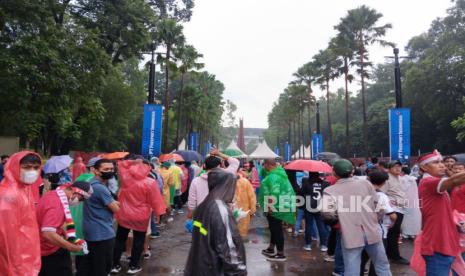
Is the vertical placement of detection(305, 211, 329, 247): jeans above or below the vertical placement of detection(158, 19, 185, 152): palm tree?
below

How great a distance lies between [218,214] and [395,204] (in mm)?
5112

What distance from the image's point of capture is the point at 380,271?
4.45 m

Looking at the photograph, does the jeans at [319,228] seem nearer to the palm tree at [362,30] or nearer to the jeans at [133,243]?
the jeans at [133,243]

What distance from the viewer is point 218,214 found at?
2596mm

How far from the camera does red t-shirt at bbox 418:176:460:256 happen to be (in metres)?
3.75

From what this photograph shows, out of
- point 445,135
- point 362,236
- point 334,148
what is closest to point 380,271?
point 362,236

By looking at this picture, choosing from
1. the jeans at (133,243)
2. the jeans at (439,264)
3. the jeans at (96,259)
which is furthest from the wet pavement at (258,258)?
the jeans at (439,264)

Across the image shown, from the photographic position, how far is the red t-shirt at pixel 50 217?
3.18 meters

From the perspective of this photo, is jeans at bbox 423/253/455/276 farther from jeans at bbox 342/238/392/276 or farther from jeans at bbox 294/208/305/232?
jeans at bbox 294/208/305/232

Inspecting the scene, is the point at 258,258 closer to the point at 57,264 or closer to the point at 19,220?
the point at 57,264

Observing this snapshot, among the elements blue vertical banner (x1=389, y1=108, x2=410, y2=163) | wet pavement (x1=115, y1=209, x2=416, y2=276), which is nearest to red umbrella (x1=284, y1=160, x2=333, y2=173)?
wet pavement (x1=115, y1=209, x2=416, y2=276)

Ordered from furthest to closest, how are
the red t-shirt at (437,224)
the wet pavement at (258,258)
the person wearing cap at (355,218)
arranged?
the wet pavement at (258,258) < the person wearing cap at (355,218) < the red t-shirt at (437,224)

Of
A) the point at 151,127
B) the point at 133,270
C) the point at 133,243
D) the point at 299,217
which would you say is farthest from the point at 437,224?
the point at 151,127

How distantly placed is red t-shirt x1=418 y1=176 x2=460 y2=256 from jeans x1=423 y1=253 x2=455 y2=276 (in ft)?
0.18
